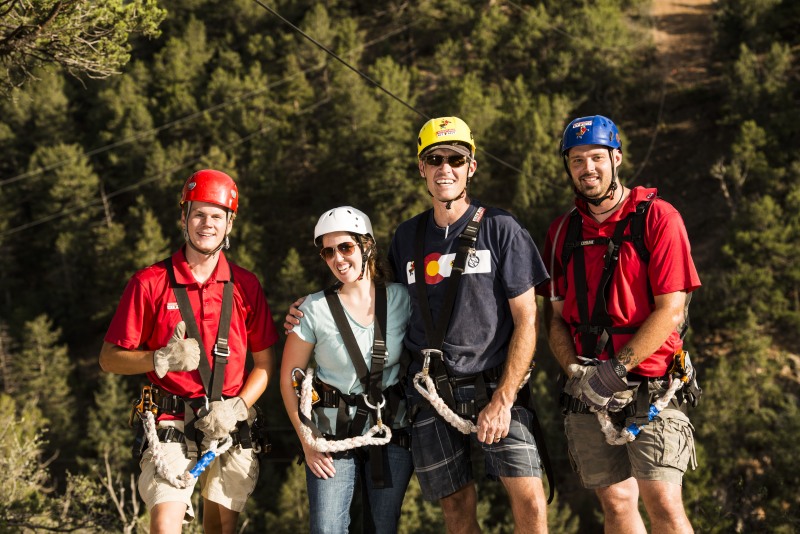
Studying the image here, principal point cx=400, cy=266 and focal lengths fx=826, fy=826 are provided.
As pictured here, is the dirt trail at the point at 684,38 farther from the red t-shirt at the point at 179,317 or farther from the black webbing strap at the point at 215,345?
the black webbing strap at the point at 215,345

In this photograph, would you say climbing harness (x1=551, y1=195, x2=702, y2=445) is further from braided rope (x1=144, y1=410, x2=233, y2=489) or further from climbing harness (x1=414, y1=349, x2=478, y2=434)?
braided rope (x1=144, y1=410, x2=233, y2=489)

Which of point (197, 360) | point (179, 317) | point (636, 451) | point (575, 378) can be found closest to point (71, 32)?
point (179, 317)

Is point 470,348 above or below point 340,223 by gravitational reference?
below

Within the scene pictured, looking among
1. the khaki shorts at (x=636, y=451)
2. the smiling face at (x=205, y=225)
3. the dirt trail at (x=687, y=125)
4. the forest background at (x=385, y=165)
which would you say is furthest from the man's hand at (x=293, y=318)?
the dirt trail at (x=687, y=125)

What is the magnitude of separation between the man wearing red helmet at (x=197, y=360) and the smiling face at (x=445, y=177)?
1.43m

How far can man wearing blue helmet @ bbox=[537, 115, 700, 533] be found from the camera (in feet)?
16.6

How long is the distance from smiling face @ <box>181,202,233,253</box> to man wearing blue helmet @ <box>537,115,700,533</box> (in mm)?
2227

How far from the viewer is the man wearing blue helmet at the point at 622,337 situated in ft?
16.6

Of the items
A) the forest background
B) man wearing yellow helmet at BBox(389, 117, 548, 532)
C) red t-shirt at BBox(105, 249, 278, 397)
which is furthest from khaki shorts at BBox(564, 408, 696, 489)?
the forest background

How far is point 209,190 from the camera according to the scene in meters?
5.66

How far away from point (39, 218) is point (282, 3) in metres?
28.9

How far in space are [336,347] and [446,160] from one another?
1411 mm

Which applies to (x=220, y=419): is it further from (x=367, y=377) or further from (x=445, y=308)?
(x=445, y=308)

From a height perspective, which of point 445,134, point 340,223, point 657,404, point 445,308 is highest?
point 445,134
